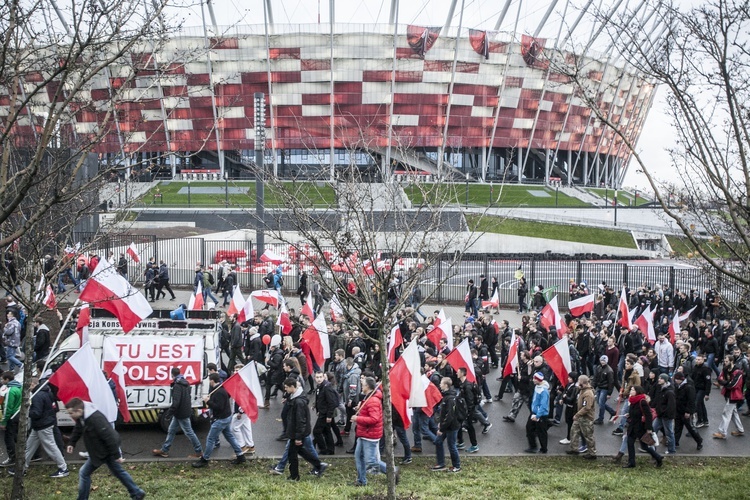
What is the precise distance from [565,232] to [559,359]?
131ft

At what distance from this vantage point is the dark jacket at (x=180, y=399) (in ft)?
33.4

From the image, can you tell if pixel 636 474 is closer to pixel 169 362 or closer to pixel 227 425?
pixel 227 425

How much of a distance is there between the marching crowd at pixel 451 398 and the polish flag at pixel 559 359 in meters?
0.12

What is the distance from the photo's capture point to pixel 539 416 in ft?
36.2

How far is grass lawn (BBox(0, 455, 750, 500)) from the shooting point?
855cm

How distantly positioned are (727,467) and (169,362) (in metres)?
9.21

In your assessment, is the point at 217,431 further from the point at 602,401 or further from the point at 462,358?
the point at 602,401

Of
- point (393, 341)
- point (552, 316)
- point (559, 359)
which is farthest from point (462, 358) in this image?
point (552, 316)

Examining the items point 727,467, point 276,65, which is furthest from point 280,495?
point 276,65

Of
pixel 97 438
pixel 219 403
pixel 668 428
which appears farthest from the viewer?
pixel 668 428

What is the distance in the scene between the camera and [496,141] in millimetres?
78875

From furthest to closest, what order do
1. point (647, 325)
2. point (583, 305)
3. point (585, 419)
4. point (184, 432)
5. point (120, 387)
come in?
point (583, 305) → point (647, 325) → point (120, 387) → point (585, 419) → point (184, 432)

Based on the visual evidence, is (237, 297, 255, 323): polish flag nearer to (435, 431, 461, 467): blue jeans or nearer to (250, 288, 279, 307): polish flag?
(250, 288, 279, 307): polish flag

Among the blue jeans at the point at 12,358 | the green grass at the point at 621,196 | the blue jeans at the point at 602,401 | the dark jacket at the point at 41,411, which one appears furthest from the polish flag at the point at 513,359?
the green grass at the point at 621,196
